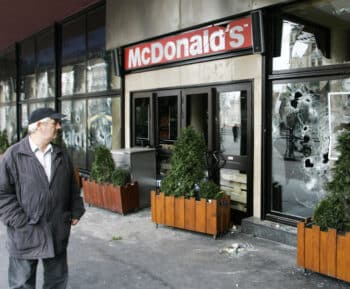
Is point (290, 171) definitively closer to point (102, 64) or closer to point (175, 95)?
point (175, 95)

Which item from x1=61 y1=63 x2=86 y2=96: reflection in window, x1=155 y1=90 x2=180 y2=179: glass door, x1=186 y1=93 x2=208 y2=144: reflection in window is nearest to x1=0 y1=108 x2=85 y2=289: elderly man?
x1=186 y1=93 x2=208 y2=144: reflection in window

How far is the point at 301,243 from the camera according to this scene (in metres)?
4.30

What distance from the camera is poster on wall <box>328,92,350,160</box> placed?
4.98 meters

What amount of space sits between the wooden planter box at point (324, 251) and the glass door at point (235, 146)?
1862 mm

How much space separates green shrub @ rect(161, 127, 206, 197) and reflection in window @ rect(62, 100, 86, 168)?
502 cm

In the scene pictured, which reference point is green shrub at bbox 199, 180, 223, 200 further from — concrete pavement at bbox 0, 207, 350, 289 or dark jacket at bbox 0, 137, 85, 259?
dark jacket at bbox 0, 137, 85, 259

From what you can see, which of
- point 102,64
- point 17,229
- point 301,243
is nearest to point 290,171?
→ point 301,243

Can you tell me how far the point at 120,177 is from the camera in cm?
705

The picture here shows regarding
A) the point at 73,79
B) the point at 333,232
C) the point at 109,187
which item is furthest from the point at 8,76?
the point at 333,232

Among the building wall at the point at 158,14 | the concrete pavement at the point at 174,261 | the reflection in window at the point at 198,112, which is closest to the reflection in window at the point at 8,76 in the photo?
the building wall at the point at 158,14

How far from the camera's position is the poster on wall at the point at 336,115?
196 inches

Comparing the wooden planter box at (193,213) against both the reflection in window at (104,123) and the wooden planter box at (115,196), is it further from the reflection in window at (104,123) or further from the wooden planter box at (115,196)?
the reflection in window at (104,123)

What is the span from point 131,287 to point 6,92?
568 inches

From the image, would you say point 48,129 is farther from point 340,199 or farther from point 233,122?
point 233,122
